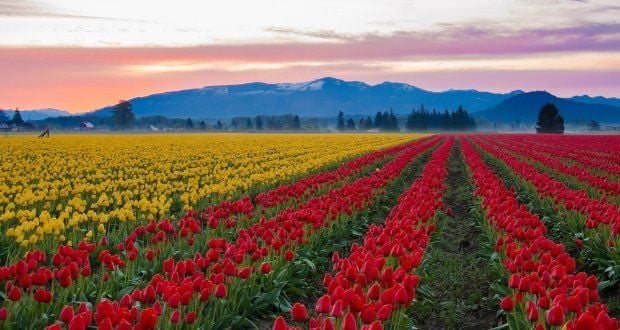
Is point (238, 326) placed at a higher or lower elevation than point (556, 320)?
lower

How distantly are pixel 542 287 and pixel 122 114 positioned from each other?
18551 cm

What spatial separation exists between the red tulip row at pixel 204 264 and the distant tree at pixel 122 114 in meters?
178

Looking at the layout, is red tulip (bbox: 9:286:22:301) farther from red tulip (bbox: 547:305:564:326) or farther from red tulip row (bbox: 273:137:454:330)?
red tulip (bbox: 547:305:564:326)

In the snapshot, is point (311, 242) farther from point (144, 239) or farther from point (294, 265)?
point (144, 239)

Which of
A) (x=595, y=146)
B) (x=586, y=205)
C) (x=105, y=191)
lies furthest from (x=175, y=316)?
(x=595, y=146)

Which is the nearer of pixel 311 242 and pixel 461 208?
pixel 311 242

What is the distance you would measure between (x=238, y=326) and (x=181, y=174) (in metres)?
15.6

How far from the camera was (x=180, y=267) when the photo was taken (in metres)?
5.64

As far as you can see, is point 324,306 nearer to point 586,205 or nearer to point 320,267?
point 320,267

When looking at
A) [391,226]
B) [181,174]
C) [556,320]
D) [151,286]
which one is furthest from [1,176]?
[556,320]

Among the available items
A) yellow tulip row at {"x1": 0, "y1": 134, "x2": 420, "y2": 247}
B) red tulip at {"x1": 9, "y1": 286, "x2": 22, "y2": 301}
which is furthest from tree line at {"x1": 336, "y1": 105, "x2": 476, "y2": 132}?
red tulip at {"x1": 9, "y1": 286, "x2": 22, "y2": 301}

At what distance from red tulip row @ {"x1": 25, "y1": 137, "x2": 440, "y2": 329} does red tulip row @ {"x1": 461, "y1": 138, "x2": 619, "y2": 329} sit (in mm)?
2497

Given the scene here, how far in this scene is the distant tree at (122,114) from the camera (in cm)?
18012

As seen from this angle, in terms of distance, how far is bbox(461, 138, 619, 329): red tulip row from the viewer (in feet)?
14.2
